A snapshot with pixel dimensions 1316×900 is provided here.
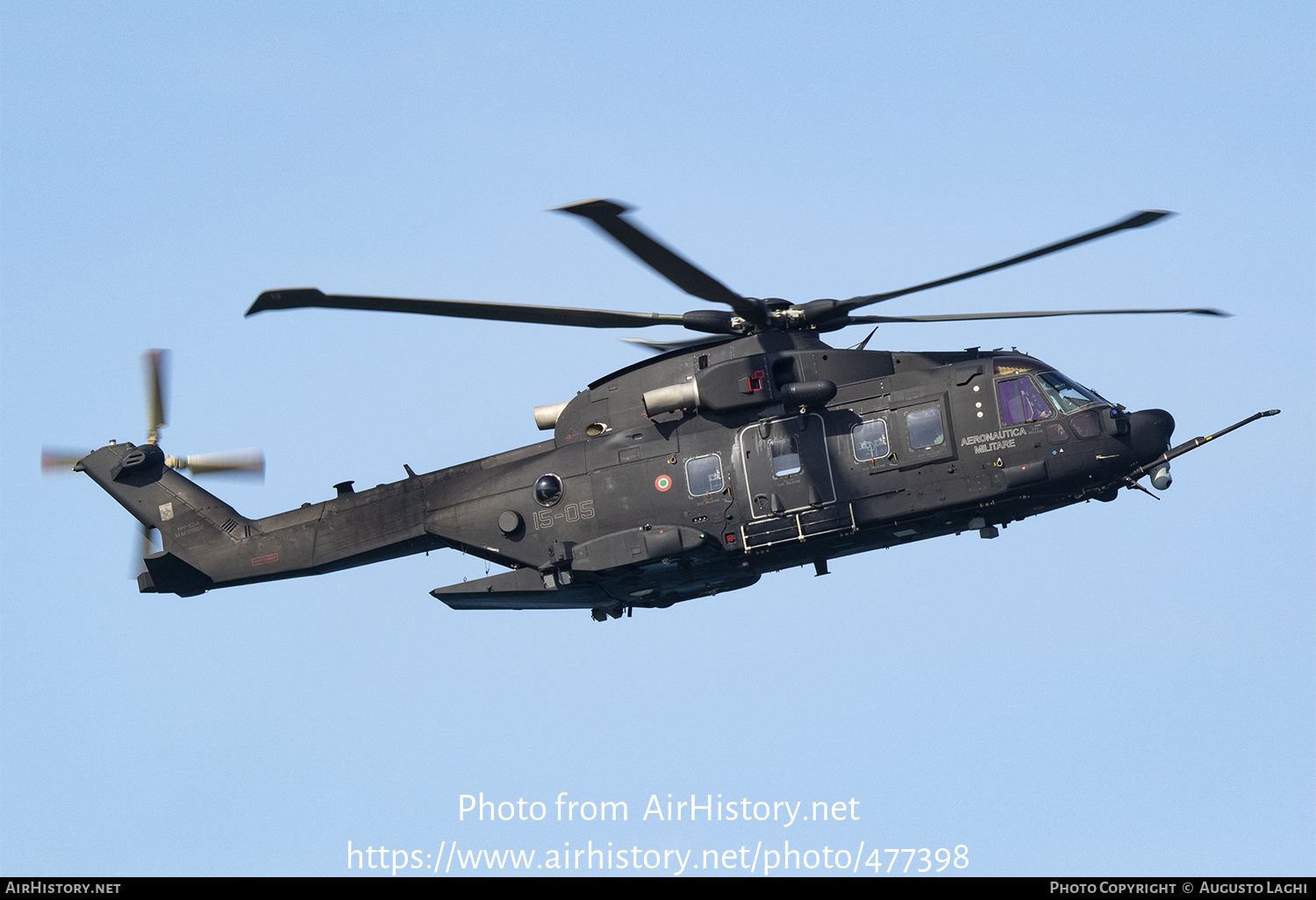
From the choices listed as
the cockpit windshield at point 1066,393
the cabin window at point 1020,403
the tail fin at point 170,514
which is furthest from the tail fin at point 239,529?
the cockpit windshield at point 1066,393

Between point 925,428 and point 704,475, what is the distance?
4.53m

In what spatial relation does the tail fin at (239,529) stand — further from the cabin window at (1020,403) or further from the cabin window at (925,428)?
the cabin window at (1020,403)

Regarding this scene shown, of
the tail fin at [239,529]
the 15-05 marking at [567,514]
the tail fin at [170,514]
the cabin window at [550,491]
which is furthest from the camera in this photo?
the tail fin at [170,514]

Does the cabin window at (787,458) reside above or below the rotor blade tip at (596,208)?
below

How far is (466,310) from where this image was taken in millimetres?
30375

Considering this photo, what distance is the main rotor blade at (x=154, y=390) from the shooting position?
38156 millimetres

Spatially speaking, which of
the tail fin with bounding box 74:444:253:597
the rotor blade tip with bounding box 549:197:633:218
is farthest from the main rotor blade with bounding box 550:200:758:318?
the tail fin with bounding box 74:444:253:597

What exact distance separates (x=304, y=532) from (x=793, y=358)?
11.7 metres

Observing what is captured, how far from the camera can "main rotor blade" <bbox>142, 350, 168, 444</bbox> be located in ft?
125

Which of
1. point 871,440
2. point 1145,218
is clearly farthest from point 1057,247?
point 871,440

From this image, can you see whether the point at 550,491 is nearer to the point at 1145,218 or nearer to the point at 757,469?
the point at 757,469

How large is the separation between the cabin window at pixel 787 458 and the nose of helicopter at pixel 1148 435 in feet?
21.2

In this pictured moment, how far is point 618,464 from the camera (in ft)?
109

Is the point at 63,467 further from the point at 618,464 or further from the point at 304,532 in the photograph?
the point at 618,464
